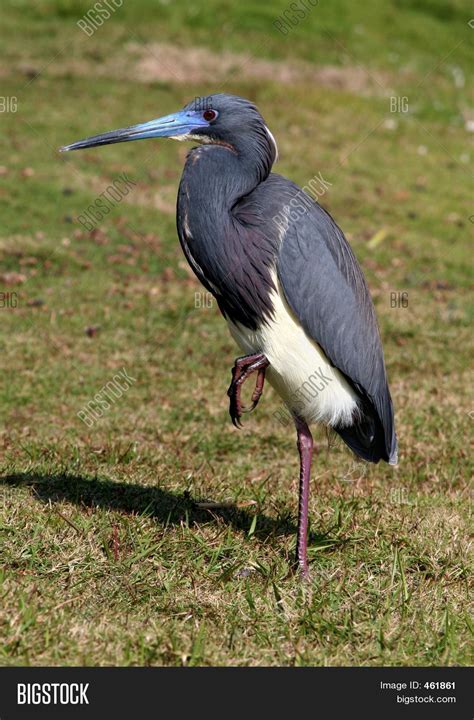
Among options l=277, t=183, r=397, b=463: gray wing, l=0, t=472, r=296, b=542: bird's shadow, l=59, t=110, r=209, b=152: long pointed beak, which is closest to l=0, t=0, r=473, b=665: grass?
l=0, t=472, r=296, b=542: bird's shadow

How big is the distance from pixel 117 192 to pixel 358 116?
568 centimetres

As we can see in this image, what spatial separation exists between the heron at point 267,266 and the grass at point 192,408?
1.85 ft

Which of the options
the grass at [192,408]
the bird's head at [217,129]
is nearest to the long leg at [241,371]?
the grass at [192,408]

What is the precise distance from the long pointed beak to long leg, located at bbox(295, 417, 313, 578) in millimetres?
1547

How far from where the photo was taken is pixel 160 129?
4.64 m

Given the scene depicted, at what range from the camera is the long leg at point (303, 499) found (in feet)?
15.1

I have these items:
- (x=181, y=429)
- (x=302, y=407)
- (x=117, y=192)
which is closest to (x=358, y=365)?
(x=302, y=407)

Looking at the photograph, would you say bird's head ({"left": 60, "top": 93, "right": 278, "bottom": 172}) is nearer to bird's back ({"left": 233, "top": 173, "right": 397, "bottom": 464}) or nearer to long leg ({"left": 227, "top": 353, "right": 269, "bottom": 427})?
bird's back ({"left": 233, "top": 173, "right": 397, "bottom": 464})

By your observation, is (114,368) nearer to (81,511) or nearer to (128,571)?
(81,511)

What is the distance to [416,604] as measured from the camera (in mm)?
4336

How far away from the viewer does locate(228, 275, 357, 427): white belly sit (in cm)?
451

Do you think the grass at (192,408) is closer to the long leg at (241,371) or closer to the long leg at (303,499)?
the long leg at (303,499)

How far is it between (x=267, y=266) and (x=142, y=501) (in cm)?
164

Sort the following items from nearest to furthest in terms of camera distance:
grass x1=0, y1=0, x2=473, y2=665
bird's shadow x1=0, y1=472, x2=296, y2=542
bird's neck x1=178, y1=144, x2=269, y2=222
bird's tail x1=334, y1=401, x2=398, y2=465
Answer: grass x1=0, y1=0, x2=473, y2=665
bird's neck x1=178, y1=144, x2=269, y2=222
bird's tail x1=334, y1=401, x2=398, y2=465
bird's shadow x1=0, y1=472, x2=296, y2=542
